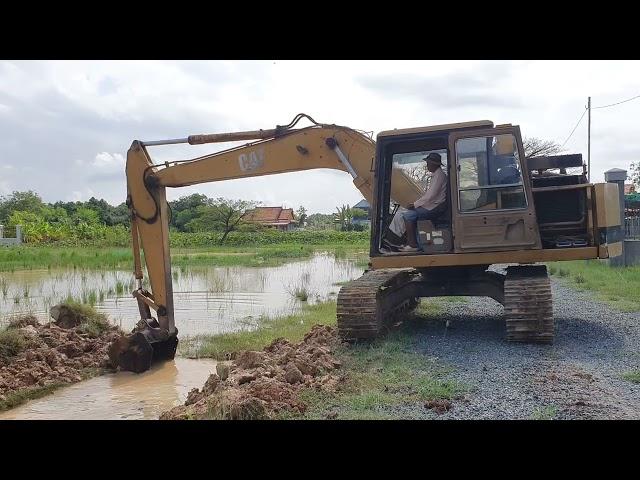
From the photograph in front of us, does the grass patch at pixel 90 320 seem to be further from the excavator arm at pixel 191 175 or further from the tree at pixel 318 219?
the tree at pixel 318 219

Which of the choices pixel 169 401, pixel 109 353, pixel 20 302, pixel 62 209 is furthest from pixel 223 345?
pixel 62 209

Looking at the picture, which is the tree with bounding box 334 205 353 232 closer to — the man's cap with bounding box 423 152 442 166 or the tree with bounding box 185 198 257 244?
the tree with bounding box 185 198 257 244

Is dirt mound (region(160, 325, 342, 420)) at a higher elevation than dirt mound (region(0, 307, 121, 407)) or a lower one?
higher

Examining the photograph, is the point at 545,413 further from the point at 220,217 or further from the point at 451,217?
the point at 220,217

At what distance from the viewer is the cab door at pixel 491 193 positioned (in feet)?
23.4

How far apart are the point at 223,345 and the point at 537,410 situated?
5910 millimetres

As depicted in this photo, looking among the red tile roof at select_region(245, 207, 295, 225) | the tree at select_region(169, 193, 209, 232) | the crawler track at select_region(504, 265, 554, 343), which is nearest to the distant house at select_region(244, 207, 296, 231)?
the red tile roof at select_region(245, 207, 295, 225)

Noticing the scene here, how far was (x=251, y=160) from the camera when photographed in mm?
8648

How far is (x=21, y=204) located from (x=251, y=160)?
68850mm

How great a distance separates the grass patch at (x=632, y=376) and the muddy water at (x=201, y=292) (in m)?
7.06

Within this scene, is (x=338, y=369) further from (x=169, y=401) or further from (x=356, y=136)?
(x=356, y=136)

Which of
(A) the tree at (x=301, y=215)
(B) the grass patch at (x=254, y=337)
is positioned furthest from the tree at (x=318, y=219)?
(B) the grass patch at (x=254, y=337)

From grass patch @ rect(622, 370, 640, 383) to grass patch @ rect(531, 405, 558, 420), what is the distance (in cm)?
127

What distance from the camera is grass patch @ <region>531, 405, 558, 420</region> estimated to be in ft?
13.9
